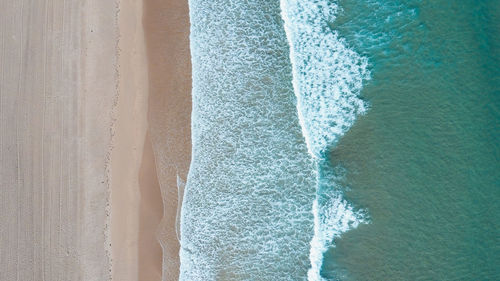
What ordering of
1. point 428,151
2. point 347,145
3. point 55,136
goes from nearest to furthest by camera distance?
point 428,151 → point 347,145 → point 55,136

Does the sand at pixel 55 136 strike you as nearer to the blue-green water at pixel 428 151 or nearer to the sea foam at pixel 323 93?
the sea foam at pixel 323 93

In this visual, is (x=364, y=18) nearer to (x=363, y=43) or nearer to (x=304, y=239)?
(x=363, y=43)

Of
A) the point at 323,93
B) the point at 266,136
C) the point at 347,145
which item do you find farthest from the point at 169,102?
the point at 347,145

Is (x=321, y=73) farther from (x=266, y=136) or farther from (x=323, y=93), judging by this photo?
(x=266, y=136)

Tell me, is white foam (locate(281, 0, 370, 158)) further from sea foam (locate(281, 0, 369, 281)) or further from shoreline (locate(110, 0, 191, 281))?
shoreline (locate(110, 0, 191, 281))

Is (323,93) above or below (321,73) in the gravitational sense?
below

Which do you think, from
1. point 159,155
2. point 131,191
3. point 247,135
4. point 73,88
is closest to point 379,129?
point 247,135

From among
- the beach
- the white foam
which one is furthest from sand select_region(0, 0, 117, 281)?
the white foam

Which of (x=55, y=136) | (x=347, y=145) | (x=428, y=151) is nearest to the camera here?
(x=428, y=151)
